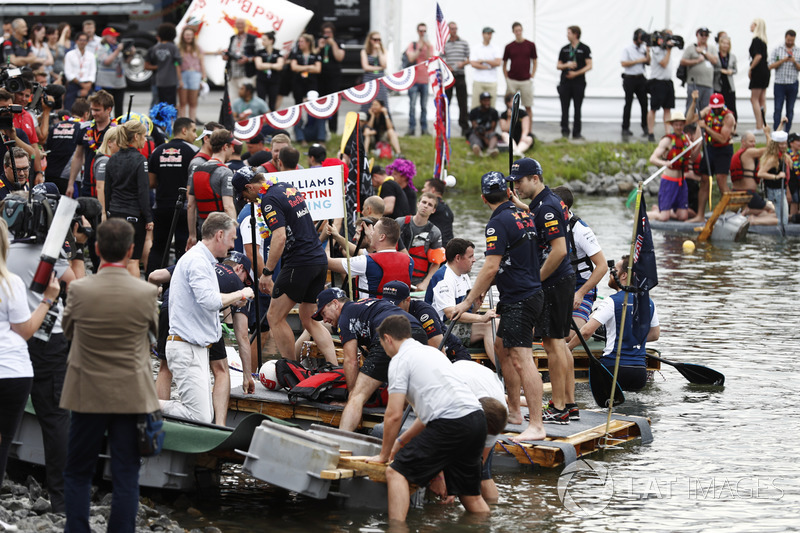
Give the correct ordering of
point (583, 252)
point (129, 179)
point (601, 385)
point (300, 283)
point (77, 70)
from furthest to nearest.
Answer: point (77, 70) < point (129, 179) < point (583, 252) < point (300, 283) < point (601, 385)

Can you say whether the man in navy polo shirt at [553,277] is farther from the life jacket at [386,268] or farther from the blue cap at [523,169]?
the life jacket at [386,268]

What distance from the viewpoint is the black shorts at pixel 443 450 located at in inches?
262

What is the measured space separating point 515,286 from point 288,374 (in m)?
1.86

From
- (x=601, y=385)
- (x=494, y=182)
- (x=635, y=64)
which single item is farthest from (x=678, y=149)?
(x=494, y=182)

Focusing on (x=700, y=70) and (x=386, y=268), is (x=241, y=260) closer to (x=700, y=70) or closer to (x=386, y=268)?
(x=386, y=268)

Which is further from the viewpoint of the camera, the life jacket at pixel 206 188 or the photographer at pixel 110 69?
the photographer at pixel 110 69

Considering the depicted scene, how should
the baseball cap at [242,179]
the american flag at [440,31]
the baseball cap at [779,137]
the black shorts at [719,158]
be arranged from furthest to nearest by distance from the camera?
the black shorts at [719,158], the baseball cap at [779,137], the american flag at [440,31], the baseball cap at [242,179]

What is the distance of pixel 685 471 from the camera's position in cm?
785

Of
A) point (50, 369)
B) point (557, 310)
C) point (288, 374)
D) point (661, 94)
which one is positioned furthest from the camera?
point (661, 94)

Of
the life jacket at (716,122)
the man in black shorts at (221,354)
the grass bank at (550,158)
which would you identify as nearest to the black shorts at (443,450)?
the man in black shorts at (221,354)

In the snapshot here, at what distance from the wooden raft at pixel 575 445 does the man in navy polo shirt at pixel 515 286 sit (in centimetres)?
16

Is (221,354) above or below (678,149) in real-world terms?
below

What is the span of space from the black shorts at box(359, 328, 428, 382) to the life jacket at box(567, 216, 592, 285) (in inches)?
74.2

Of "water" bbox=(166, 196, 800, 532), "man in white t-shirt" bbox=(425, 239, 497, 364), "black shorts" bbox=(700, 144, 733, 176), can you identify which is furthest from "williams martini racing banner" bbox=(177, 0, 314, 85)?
"man in white t-shirt" bbox=(425, 239, 497, 364)
